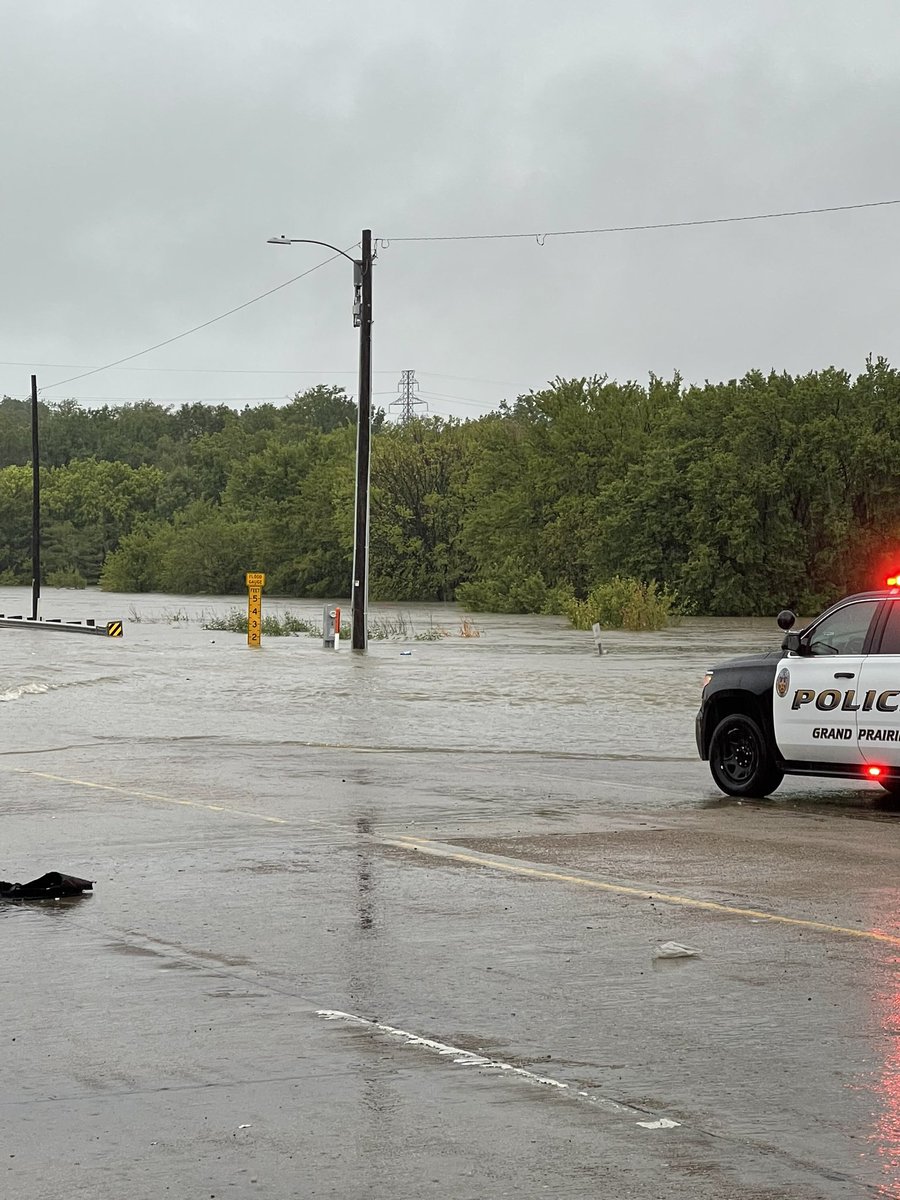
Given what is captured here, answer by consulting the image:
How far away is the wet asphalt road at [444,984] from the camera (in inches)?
215

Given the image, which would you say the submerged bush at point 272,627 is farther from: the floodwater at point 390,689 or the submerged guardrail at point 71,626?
the submerged guardrail at point 71,626

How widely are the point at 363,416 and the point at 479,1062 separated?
35.0 m

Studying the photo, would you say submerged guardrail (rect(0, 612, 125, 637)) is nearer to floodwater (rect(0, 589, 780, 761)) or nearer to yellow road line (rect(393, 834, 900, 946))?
floodwater (rect(0, 589, 780, 761))

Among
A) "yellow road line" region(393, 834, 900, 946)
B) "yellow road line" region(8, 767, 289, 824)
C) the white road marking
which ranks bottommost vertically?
the white road marking

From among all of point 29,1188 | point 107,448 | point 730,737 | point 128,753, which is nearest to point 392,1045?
point 29,1188

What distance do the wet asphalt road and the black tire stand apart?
220 mm

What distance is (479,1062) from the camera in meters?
6.49

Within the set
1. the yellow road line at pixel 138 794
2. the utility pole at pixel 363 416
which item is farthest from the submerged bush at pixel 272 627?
the yellow road line at pixel 138 794

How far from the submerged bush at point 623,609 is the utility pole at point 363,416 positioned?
16231 millimetres

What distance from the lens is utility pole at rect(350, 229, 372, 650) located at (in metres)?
40.9

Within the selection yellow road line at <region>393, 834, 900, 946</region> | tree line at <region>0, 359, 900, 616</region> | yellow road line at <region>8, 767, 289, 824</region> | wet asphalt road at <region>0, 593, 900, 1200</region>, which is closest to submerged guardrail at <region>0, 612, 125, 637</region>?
tree line at <region>0, 359, 900, 616</region>

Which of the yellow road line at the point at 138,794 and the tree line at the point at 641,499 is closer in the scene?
the yellow road line at the point at 138,794

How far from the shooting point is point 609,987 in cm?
774

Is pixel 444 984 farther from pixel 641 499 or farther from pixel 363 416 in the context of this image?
pixel 641 499
